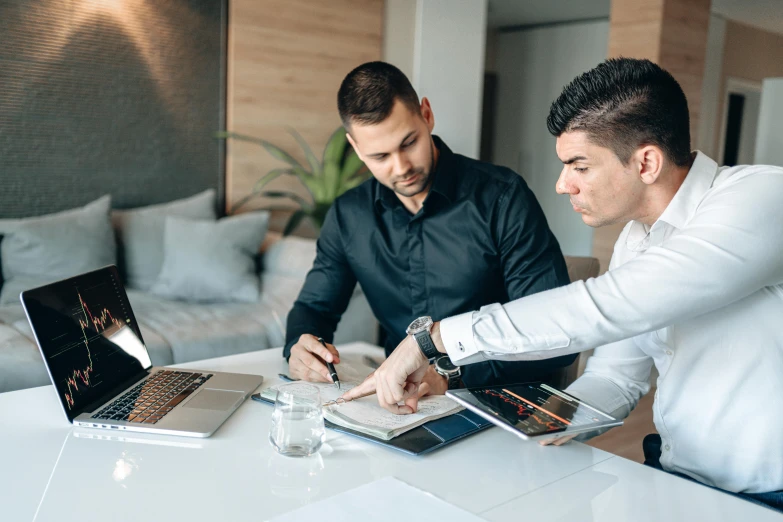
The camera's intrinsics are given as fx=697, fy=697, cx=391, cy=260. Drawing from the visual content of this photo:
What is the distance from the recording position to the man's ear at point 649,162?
3.93 ft

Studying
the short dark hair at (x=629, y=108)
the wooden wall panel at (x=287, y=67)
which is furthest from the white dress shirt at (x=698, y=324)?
the wooden wall panel at (x=287, y=67)

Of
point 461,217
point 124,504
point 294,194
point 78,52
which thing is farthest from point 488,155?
point 124,504

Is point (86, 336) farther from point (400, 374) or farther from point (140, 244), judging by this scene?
point (140, 244)

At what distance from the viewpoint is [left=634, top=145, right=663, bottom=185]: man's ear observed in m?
1.20

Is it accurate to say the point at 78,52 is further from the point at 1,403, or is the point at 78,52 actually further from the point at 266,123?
the point at 1,403

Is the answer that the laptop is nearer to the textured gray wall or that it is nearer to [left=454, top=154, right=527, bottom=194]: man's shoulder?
[left=454, top=154, right=527, bottom=194]: man's shoulder

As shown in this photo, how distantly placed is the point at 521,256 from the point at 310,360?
1.93ft

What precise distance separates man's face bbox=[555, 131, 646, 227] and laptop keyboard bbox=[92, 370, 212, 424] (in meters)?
0.82

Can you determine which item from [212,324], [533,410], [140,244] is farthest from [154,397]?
[140,244]

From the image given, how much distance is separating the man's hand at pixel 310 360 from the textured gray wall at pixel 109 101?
2637 mm

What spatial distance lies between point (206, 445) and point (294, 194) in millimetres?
3362

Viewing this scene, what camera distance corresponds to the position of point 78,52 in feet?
11.8

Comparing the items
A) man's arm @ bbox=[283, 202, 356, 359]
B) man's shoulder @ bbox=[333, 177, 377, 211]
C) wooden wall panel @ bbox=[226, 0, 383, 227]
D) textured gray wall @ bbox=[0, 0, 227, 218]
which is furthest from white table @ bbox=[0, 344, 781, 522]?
wooden wall panel @ bbox=[226, 0, 383, 227]

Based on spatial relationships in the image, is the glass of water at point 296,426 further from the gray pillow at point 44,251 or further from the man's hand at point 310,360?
the gray pillow at point 44,251
